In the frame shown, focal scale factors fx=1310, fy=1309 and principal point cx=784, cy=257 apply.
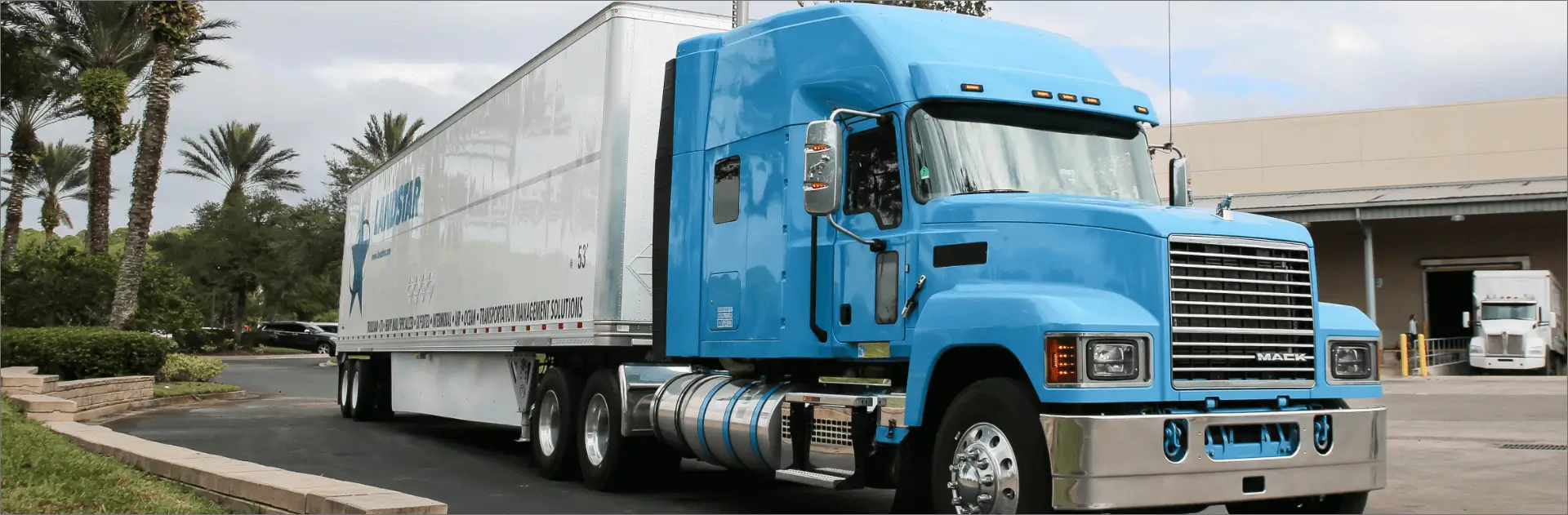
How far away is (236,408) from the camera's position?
22.8 metres

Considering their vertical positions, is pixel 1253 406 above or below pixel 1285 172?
below

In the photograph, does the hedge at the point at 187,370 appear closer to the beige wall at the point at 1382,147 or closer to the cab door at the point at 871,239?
the cab door at the point at 871,239

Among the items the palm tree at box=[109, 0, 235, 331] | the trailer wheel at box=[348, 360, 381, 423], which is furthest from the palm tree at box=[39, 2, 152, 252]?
the trailer wheel at box=[348, 360, 381, 423]

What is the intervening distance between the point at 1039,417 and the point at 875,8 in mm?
3557

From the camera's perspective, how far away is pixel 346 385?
21781mm

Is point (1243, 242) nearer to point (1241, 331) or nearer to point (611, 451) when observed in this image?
point (1241, 331)

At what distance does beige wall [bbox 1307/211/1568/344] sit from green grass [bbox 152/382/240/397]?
31711mm

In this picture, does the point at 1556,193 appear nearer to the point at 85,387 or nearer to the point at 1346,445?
the point at 1346,445

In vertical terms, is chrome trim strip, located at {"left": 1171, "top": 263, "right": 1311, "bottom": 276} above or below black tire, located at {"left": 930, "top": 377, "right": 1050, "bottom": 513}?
above

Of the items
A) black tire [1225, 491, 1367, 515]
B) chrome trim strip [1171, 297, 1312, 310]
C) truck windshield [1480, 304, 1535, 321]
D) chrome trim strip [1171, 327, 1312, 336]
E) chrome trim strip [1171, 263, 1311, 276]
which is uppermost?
truck windshield [1480, 304, 1535, 321]

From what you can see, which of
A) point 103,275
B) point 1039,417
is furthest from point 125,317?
point 1039,417

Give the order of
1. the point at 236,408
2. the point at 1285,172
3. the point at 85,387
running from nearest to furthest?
the point at 85,387 → the point at 236,408 → the point at 1285,172

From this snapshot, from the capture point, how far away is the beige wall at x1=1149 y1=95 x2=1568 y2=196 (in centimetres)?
4531

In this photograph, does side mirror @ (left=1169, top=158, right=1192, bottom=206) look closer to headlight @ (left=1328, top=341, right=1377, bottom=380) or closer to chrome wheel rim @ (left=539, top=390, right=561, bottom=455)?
headlight @ (left=1328, top=341, right=1377, bottom=380)
